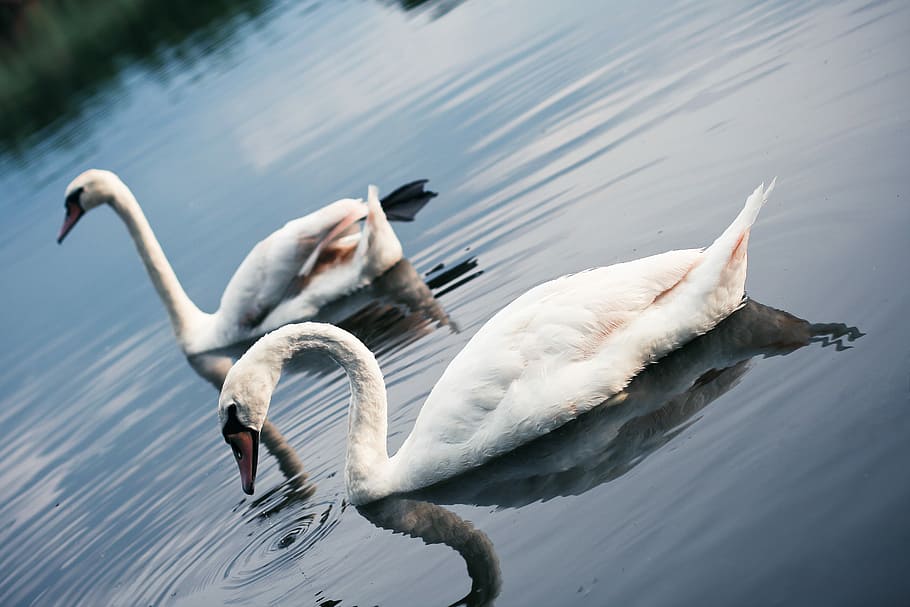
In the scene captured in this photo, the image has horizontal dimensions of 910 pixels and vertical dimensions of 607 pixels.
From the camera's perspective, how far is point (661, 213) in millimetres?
8594

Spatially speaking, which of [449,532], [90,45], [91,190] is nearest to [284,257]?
[91,190]

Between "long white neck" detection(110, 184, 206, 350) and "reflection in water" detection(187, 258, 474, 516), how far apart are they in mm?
375

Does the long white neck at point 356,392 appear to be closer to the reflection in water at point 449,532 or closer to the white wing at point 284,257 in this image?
the reflection in water at point 449,532

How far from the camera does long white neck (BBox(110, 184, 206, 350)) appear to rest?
11547 mm

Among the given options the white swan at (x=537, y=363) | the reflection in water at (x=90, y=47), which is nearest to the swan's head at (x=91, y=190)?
the white swan at (x=537, y=363)

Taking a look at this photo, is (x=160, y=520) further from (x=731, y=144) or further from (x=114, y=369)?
(x=731, y=144)

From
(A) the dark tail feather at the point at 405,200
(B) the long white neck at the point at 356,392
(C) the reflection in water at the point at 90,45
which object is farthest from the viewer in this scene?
(C) the reflection in water at the point at 90,45

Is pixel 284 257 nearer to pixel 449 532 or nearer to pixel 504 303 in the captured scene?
pixel 504 303

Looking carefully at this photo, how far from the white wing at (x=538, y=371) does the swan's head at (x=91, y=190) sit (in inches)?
268

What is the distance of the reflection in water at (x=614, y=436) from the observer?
586cm

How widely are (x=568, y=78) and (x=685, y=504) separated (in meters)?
8.75

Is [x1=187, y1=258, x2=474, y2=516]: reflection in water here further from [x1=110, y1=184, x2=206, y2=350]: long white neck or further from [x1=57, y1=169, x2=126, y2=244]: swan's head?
[x1=57, y1=169, x2=126, y2=244]: swan's head

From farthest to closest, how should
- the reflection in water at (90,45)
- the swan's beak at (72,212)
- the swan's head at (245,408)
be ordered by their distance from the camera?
1. the reflection in water at (90,45)
2. the swan's beak at (72,212)
3. the swan's head at (245,408)

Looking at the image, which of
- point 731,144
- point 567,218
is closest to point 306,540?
point 567,218
